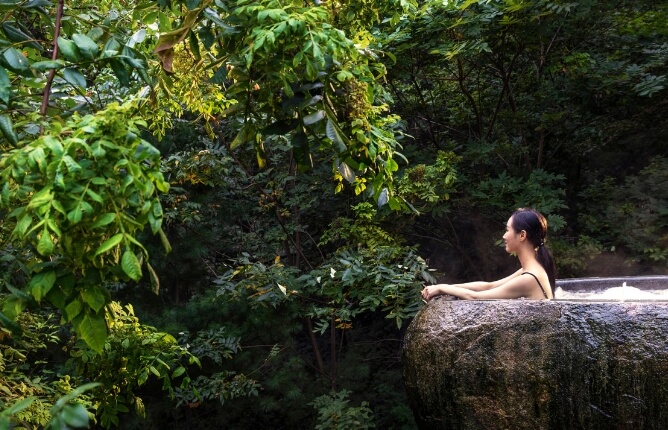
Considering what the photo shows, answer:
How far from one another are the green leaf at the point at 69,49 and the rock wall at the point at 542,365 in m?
1.61

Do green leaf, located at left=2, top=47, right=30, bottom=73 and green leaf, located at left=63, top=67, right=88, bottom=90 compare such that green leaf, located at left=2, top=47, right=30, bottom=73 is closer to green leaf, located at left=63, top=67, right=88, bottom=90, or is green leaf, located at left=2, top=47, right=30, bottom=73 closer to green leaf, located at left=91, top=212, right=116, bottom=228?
green leaf, located at left=63, top=67, right=88, bottom=90

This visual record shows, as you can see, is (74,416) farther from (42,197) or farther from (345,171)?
(345,171)

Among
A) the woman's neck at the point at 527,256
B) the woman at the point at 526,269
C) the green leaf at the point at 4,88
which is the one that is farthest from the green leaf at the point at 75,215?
the woman's neck at the point at 527,256

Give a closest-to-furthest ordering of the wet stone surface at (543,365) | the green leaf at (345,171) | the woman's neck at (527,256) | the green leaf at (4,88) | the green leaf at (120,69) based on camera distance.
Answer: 1. the green leaf at (4,88)
2. the green leaf at (120,69)
3. the green leaf at (345,171)
4. the wet stone surface at (543,365)
5. the woman's neck at (527,256)

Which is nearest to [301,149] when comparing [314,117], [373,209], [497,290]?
[314,117]

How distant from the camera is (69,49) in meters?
1.36

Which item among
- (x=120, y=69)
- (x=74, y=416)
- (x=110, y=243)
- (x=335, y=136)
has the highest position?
(x=120, y=69)

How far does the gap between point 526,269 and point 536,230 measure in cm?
18

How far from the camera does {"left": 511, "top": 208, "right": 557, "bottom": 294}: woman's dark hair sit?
2.92 m

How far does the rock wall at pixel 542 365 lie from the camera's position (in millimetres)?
2141

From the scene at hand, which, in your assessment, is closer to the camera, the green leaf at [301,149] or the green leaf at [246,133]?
the green leaf at [301,149]

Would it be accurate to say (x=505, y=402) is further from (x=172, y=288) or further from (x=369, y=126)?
(x=172, y=288)

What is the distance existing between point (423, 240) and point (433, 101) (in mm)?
1170

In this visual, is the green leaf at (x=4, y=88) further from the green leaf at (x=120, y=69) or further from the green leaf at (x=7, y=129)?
the green leaf at (x=120, y=69)
